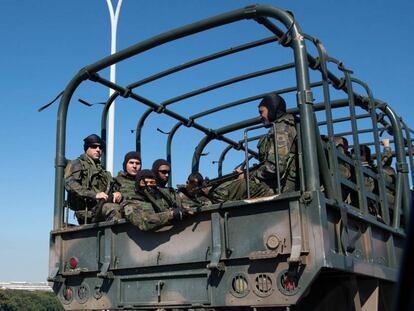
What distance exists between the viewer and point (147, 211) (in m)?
4.25

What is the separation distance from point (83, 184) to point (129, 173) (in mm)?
462

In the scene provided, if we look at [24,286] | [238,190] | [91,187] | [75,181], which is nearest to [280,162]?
[238,190]

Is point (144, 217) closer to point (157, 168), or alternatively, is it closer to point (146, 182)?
point (146, 182)

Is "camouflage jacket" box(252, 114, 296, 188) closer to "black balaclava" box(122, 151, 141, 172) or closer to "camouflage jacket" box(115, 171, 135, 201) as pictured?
"camouflage jacket" box(115, 171, 135, 201)

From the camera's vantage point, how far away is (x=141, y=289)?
4.11m

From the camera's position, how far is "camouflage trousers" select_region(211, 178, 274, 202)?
164 inches

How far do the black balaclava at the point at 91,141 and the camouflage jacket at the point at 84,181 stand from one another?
174mm

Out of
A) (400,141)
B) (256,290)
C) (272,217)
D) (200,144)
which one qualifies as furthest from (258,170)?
(200,144)

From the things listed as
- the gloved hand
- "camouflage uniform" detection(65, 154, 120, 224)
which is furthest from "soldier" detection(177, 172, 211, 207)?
the gloved hand

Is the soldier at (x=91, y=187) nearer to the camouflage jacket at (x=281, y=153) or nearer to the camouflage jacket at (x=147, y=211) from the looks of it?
the camouflage jacket at (x=147, y=211)

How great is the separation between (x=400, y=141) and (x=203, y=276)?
284 cm

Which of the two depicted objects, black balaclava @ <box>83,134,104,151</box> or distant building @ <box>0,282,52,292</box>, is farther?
distant building @ <box>0,282,52,292</box>

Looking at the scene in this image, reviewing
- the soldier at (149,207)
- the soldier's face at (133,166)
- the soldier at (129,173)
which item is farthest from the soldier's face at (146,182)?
the soldier's face at (133,166)

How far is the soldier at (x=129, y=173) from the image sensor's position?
5.18 meters
